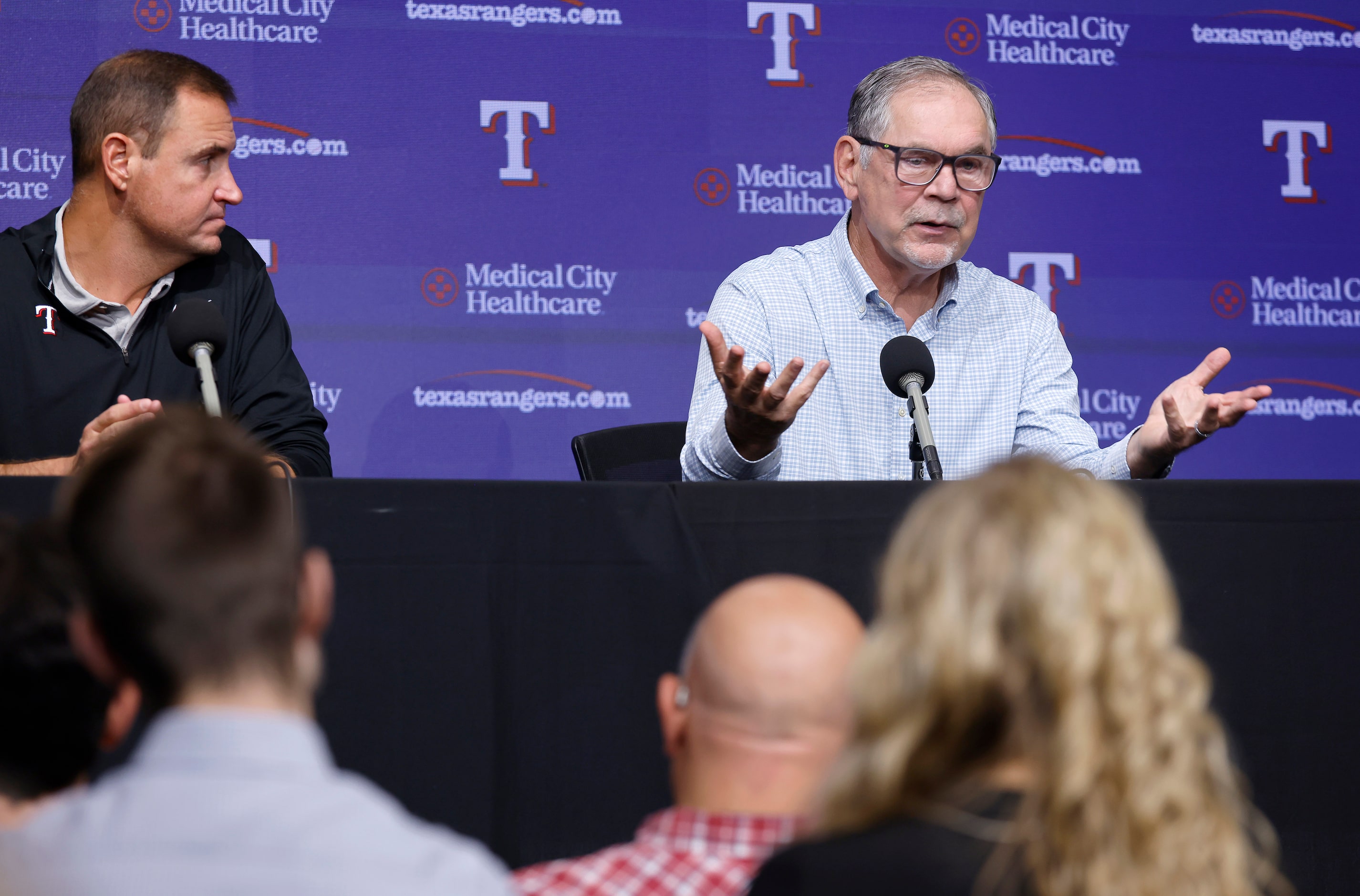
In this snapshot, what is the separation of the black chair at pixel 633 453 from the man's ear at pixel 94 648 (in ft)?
6.12

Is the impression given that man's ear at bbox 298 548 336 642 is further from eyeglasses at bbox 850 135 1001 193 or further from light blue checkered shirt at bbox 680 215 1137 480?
eyeglasses at bbox 850 135 1001 193

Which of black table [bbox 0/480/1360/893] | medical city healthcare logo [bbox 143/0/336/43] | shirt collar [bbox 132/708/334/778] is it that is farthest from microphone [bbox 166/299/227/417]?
medical city healthcare logo [bbox 143/0/336/43]

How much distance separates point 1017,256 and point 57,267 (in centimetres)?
284

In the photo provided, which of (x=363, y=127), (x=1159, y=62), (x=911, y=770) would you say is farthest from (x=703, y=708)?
(x=1159, y=62)

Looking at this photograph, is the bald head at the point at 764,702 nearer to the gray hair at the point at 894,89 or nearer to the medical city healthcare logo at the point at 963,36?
the gray hair at the point at 894,89

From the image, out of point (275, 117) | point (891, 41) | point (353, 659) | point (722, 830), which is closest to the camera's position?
point (722, 830)

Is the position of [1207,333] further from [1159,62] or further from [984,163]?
[984,163]

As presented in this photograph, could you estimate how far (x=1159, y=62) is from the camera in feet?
14.1

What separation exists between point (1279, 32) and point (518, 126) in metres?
2.52

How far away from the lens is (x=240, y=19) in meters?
3.87

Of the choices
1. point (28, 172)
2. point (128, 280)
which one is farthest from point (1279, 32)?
point (28, 172)

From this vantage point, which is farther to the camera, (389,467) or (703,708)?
(389,467)

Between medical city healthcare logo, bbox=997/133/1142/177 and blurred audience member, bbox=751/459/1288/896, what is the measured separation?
140 inches

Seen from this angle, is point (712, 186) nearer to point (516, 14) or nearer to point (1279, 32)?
point (516, 14)
